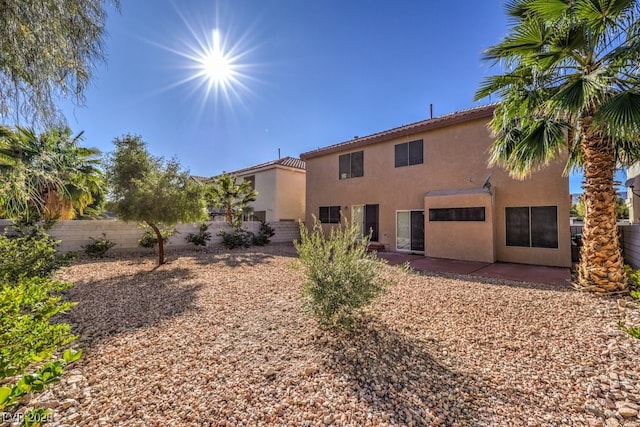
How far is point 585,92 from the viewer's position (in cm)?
577

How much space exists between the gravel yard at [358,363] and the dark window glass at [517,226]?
17.6ft

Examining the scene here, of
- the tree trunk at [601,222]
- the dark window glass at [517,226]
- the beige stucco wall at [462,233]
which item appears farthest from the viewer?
the beige stucco wall at [462,233]

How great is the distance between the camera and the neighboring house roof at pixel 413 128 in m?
12.1

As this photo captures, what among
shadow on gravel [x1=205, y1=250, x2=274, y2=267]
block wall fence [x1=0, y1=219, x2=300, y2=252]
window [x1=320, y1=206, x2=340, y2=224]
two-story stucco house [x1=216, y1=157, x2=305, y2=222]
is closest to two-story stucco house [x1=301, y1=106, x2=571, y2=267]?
window [x1=320, y1=206, x2=340, y2=224]

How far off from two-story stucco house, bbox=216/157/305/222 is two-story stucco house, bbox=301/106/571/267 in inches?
203

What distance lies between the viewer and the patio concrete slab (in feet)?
28.6

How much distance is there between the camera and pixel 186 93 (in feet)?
35.2

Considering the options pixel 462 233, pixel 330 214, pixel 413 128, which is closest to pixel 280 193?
pixel 330 214

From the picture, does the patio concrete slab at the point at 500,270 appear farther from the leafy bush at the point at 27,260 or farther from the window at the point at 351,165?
the leafy bush at the point at 27,260

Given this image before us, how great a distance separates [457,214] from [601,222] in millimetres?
5772

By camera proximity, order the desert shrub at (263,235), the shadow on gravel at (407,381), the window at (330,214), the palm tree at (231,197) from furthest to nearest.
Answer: the palm tree at (231,197)
the window at (330,214)
the desert shrub at (263,235)
the shadow on gravel at (407,381)

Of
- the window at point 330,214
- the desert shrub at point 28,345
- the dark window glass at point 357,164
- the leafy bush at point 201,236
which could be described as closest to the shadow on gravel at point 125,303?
the desert shrub at point 28,345

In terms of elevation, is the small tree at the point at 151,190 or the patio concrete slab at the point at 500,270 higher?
the small tree at the point at 151,190

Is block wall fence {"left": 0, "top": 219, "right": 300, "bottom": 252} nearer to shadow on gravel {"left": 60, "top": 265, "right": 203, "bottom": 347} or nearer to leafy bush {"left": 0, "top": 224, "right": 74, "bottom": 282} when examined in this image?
shadow on gravel {"left": 60, "top": 265, "right": 203, "bottom": 347}
